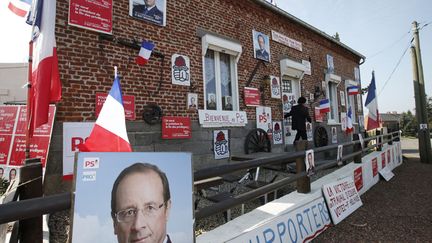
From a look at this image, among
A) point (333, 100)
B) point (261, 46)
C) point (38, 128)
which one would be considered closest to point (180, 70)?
point (38, 128)

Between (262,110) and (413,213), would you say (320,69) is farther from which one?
(413,213)

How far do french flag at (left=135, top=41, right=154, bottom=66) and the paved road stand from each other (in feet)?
15.2

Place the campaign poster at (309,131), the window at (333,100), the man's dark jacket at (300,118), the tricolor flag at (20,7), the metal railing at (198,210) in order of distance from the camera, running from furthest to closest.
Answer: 1. the window at (333,100)
2. the campaign poster at (309,131)
3. the man's dark jacket at (300,118)
4. the tricolor flag at (20,7)
5. the metal railing at (198,210)

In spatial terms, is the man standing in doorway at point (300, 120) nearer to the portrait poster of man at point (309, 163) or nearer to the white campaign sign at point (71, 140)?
the portrait poster of man at point (309, 163)

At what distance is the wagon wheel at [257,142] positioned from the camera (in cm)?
778

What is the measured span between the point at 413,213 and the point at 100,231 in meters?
5.14

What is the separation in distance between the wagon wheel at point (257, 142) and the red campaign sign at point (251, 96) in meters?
0.83

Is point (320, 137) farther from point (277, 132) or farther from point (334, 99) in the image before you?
point (277, 132)

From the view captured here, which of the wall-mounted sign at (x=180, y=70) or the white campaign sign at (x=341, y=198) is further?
the wall-mounted sign at (x=180, y=70)

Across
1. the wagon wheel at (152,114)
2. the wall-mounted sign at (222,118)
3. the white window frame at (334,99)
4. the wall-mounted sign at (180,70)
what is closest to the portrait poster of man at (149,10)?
the wall-mounted sign at (180,70)

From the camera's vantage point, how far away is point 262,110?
843 centimetres

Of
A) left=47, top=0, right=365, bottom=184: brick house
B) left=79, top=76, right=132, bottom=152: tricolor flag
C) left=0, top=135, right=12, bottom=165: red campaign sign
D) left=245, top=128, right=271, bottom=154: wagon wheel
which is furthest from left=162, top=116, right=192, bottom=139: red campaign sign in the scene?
left=79, top=76, right=132, bottom=152: tricolor flag

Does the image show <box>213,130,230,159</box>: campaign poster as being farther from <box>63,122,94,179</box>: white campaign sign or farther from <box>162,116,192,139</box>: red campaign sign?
<box>63,122,94,179</box>: white campaign sign

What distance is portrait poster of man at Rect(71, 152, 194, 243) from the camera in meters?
1.34
